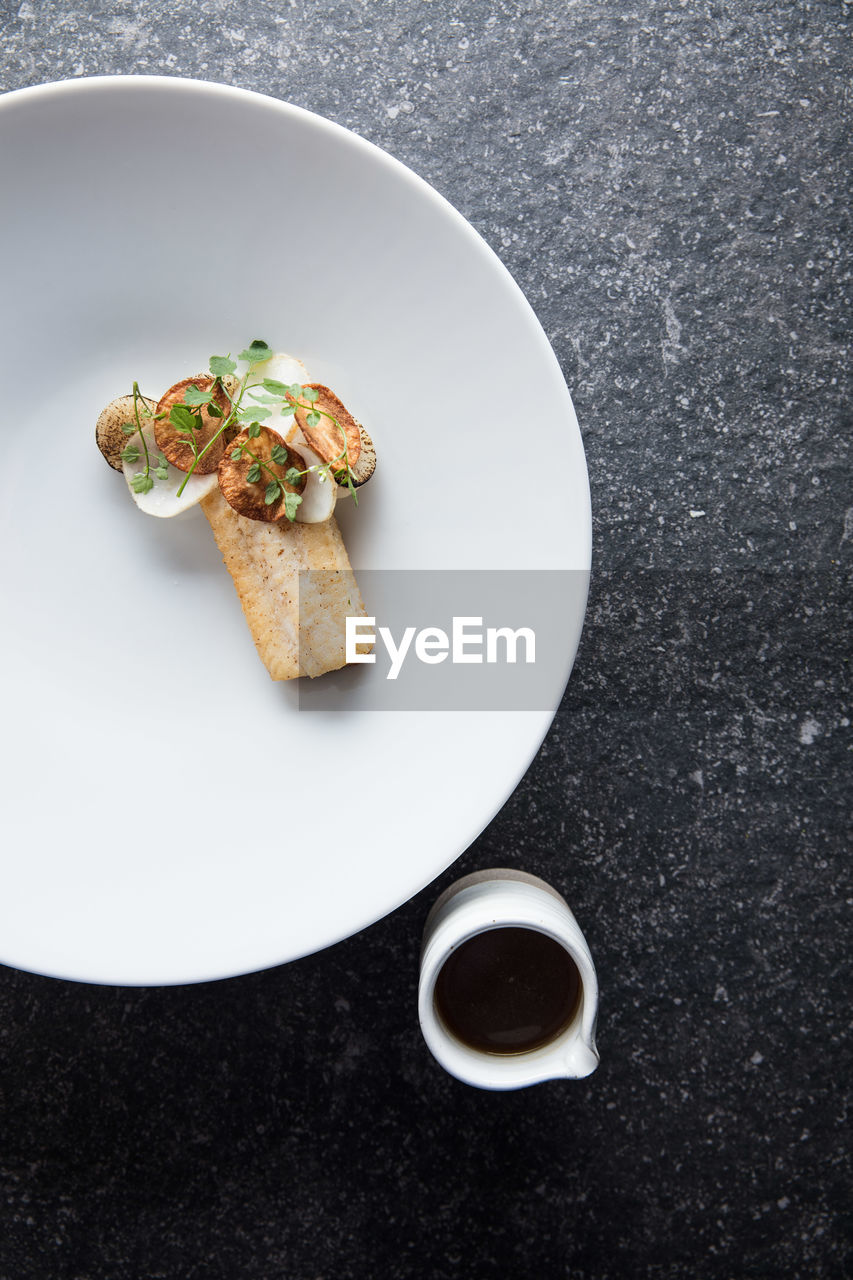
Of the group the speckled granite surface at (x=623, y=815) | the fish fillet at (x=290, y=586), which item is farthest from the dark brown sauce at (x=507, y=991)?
the fish fillet at (x=290, y=586)

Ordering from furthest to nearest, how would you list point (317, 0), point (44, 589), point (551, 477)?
point (317, 0) < point (44, 589) < point (551, 477)

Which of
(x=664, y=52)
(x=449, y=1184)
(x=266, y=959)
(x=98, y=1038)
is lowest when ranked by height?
(x=449, y=1184)

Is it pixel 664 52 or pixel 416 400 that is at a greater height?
pixel 664 52

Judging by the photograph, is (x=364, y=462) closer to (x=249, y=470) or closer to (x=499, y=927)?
(x=249, y=470)

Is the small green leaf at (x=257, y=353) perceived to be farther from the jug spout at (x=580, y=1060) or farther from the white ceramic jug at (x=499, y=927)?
the jug spout at (x=580, y=1060)

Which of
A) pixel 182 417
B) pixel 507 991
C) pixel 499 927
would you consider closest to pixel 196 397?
pixel 182 417

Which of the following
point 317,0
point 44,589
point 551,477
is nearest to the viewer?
point 551,477

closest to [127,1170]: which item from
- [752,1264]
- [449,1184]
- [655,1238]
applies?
[449,1184]

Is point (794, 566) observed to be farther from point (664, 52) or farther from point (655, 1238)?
point (655, 1238)
